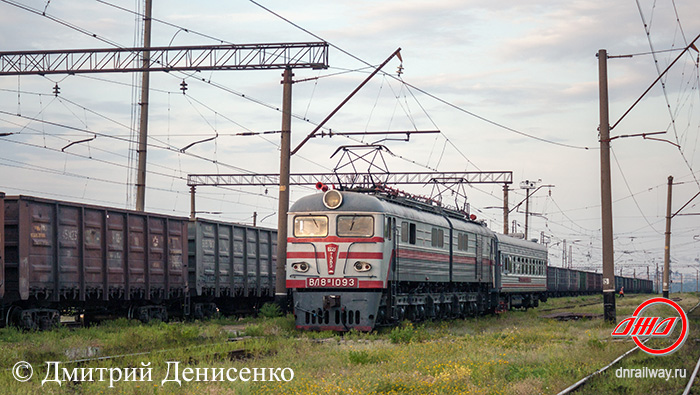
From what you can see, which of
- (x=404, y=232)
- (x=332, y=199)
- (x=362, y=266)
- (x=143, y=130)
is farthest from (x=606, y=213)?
(x=143, y=130)

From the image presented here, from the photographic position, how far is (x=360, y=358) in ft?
48.9

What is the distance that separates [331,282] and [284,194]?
4.50m

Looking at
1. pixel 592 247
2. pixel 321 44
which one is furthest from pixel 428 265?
pixel 592 247

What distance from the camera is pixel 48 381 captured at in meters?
11.7

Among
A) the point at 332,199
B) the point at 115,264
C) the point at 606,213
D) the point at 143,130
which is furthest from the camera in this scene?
the point at 143,130

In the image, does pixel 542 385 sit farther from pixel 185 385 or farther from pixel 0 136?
pixel 0 136

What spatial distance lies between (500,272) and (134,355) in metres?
21.5

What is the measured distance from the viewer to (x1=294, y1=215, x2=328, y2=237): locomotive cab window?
22047 mm

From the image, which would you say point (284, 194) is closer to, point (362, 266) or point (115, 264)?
point (362, 266)

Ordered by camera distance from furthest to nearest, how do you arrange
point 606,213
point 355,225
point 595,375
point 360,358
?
point 606,213 → point 355,225 → point 360,358 → point 595,375

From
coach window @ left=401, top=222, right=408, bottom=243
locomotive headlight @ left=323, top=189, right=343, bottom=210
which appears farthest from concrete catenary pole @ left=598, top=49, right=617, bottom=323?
locomotive headlight @ left=323, top=189, right=343, bottom=210

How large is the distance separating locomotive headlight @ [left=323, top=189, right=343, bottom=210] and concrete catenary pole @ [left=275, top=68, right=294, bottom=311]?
10.3 feet

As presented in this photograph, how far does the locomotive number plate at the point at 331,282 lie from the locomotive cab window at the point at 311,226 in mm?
1188

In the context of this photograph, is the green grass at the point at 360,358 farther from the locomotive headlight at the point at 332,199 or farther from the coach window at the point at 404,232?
the locomotive headlight at the point at 332,199
